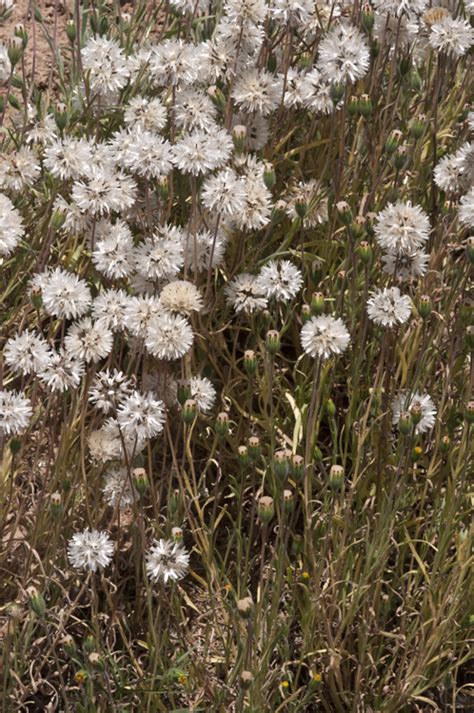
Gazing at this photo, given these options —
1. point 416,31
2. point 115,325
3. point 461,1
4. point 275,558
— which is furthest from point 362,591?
point 461,1

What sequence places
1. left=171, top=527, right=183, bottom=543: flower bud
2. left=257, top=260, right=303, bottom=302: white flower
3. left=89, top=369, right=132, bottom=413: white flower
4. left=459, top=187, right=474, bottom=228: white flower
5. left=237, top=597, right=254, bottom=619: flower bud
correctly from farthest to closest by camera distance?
left=257, top=260, right=303, bottom=302: white flower
left=459, top=187, right=474, bottom=228: white flower
left=89, top=369, right=132, bottom=413: white flower
left=171, top=527, right=183, bottom=543: flower bud
left=237, top=597, right=254, bottom=619: flower bud

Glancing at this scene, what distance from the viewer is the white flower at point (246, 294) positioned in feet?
9.79

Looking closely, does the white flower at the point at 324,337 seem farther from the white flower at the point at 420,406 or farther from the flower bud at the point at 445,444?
the flower bud at the point at 445,444

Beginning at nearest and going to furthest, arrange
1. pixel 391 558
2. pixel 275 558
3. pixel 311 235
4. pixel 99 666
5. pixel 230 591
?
pixel 99 666 → pixel 275 558 → pixel 230 591 → pixel 391 558 → pixel 311 235

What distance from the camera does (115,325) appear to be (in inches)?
108

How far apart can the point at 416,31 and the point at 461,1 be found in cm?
52

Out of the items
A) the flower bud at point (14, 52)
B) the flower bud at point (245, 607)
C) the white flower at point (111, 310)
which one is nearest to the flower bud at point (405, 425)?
the flower bud at point (245, 607)

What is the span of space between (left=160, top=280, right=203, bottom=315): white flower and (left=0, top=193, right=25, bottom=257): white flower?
0.41m

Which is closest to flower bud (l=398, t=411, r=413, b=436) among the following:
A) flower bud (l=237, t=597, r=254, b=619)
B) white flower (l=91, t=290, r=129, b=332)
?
flower bud (l=237, t=597, r=254, b=619)

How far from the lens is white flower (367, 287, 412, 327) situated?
9.27ft

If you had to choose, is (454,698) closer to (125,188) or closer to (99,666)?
(99,666)

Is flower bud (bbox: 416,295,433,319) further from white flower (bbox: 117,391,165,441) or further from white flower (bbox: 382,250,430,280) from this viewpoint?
white flower (bbox: 117,391,165,441)

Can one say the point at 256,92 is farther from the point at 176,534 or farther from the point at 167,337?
the point at 176,534

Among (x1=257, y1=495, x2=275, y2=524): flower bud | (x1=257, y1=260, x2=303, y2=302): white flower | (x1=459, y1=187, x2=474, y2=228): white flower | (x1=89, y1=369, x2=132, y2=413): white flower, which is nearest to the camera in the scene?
(x1=257, y1=495, x2=275, y2=524): flower bud
